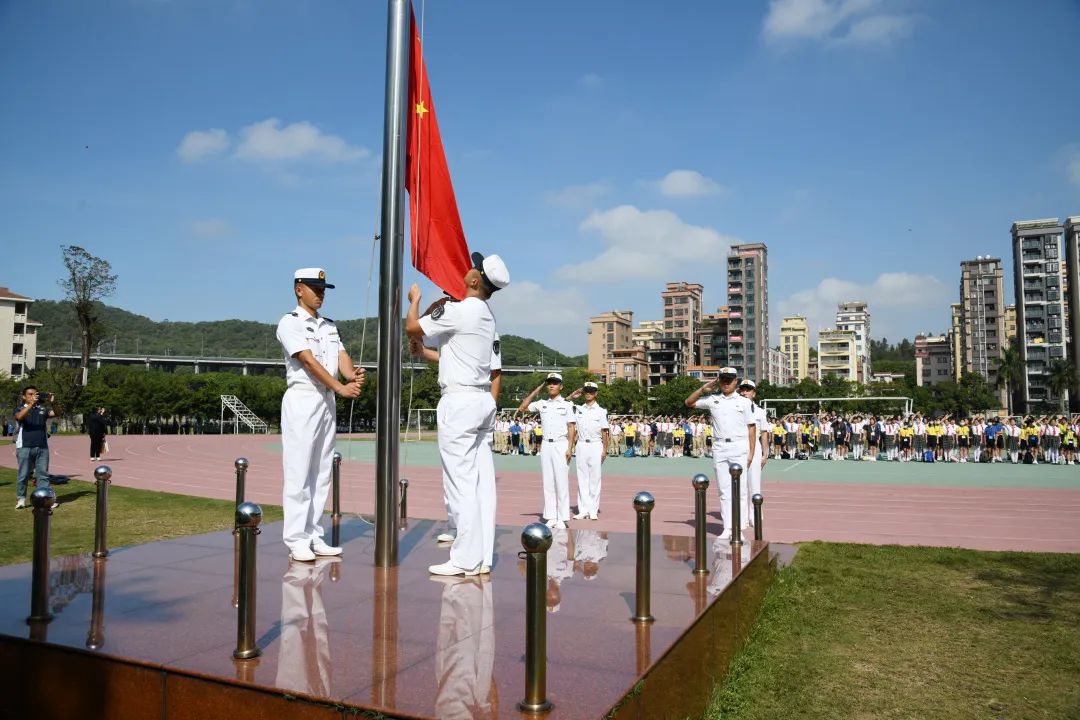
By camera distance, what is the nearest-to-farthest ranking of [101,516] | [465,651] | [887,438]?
1. [465,651]
2. [101,516]
3. [887,438]

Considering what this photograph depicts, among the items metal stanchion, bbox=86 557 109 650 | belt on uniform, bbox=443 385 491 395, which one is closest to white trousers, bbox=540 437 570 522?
belt on uniform, bbox=443 385 491 395

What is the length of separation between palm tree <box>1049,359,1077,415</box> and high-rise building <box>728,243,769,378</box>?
4444cm

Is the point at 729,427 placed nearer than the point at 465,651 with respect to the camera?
No

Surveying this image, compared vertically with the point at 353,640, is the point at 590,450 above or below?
above

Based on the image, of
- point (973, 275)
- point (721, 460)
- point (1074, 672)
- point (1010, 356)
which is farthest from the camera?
point (973, 275)

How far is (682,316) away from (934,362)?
A: 5833 cm

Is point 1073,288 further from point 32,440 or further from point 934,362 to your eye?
point 32,440

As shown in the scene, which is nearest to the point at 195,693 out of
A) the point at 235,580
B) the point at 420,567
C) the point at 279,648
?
the point at 279,648

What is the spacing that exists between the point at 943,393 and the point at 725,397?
3911 inches

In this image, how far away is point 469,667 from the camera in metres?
3.41

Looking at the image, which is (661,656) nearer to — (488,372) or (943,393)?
(488,372)

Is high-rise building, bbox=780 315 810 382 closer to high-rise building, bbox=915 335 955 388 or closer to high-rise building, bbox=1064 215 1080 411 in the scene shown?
high-rise building, bbox=915 335 955 388

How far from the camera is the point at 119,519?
11.6m

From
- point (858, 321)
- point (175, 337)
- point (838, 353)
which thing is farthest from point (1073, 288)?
point (175, 337)
